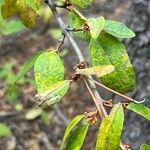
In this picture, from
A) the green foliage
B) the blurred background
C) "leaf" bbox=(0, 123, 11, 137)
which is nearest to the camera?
the blurred background

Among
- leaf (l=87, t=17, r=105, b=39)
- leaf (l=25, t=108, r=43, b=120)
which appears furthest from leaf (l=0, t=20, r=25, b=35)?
leaf (l=87, t=17, r=105, b=39)

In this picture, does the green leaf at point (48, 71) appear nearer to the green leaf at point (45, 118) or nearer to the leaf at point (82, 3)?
the leaf at point (82, 3)

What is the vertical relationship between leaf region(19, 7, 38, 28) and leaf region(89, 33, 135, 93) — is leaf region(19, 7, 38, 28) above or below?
above

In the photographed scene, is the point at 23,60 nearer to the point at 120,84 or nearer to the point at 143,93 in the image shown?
the point at 143,93

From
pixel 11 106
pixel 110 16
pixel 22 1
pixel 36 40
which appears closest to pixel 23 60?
pixel 36 40

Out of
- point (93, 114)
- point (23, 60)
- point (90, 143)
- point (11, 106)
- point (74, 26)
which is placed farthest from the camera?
point (23, 60)

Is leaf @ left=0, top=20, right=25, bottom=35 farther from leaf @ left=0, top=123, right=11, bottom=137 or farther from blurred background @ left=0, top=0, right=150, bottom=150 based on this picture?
leaf @ left=0, top=123, right=11, bottom=137

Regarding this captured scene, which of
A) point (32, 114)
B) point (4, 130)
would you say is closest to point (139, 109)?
point (4, 130)

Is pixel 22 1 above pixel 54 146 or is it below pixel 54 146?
above
